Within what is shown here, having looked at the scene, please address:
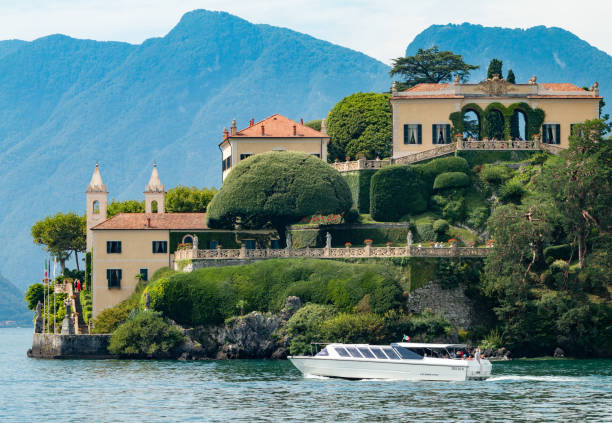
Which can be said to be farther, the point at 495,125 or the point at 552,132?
the point at 495,125

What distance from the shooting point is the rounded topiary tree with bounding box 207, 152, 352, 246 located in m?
97.4

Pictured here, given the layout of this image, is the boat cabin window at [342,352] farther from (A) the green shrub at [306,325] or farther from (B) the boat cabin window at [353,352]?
(A) the green shrub at [306,325]

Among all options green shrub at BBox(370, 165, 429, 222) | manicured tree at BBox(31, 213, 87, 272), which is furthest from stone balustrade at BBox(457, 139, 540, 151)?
manicured tree at BBox(31, 213, 87, 272)

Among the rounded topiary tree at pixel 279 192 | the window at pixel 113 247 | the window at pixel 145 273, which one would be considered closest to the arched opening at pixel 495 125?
the rounded topiary tree at pixel 279 192

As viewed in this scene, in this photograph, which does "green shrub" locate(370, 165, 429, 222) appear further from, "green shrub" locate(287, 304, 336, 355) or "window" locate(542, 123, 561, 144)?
"green shrub" locate(287, 304, 336, 355)

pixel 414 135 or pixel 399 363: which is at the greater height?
pixel 414 135

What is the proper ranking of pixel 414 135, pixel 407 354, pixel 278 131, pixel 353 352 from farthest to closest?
pixel 278 131, pixel 414 135, pixel 353 352, pixel 407 354

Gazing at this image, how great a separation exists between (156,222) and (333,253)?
18905mm

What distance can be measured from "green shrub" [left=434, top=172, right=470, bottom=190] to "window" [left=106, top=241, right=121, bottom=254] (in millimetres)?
29195

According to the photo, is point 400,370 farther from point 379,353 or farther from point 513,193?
point 513,193

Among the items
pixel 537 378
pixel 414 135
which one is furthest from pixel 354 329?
pixel 414 135

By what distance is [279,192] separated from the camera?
9788 centimetres

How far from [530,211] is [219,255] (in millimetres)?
25772

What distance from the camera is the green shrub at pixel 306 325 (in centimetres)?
8619
